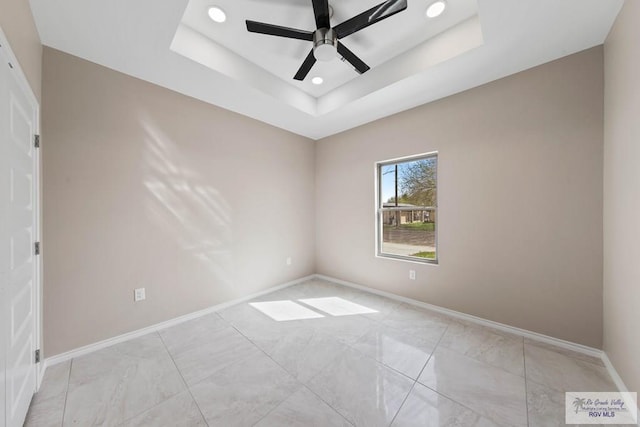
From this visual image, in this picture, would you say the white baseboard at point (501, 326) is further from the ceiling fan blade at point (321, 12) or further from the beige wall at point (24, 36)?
the beige wall at point (24, 36)

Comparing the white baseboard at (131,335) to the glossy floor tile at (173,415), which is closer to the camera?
the glossy floor tile at (173,415)

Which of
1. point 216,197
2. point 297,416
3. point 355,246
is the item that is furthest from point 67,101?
point 355,246

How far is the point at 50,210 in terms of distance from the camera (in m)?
1.91

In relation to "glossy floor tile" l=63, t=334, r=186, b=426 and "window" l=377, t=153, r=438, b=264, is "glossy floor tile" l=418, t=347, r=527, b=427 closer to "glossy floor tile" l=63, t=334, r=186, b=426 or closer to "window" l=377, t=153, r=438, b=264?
"window" l=377, t=153, r=438, b=264

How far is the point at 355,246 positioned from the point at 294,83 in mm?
2487

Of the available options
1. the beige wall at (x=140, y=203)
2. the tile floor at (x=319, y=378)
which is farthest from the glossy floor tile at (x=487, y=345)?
the beige wall at (x=140, y=203)

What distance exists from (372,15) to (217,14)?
4.29ft

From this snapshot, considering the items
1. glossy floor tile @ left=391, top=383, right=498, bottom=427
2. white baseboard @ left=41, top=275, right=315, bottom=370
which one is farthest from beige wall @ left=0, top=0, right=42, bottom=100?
glossy floor tile @ left=391, top=383, right=498, bottom=427

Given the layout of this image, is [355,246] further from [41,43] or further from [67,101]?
[41,43]

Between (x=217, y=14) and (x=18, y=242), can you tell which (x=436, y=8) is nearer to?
(x=217, y=14)

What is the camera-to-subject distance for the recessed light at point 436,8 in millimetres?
1873

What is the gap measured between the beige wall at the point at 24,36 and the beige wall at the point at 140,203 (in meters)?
0.21

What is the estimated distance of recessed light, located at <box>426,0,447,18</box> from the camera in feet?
6.15

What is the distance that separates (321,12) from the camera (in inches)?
68.2
